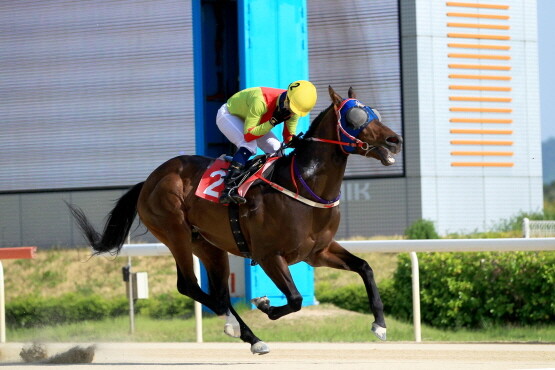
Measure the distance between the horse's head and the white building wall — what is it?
9.14 m

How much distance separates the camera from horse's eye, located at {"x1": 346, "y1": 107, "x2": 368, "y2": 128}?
19.0 ft

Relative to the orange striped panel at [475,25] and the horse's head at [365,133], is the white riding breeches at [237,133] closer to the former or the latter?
the horse's head at [365,133]

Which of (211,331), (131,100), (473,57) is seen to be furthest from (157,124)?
(211,331)

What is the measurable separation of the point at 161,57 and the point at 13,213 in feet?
12.2

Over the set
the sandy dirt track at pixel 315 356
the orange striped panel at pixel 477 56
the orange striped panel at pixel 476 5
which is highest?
the orange striped panel at pixel 476 5

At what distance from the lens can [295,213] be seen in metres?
5.91

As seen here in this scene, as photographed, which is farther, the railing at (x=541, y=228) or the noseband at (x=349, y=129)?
the railing at (x=541, y=228)

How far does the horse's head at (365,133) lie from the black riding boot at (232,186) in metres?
0.69

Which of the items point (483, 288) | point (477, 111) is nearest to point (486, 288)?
point (483, 288)

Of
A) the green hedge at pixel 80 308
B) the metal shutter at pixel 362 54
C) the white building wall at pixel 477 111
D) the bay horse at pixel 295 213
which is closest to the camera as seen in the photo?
the bay horse at pixel 295 213

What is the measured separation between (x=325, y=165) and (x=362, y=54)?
867 cm

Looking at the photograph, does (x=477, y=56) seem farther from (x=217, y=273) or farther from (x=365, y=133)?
(x=365, y=133)

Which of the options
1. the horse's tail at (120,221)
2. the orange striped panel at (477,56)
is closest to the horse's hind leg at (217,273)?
the horse's tail at (120,221)

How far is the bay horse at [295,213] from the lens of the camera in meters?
5.84
